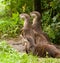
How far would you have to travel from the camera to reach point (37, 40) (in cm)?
873

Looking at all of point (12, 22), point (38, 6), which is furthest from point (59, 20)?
point (12, 22)

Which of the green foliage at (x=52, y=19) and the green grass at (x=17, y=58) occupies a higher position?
the green foliage at (x=52, y=19)

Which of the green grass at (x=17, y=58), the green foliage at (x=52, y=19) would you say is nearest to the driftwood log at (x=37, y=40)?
the green foliage at (x=52, y=19)

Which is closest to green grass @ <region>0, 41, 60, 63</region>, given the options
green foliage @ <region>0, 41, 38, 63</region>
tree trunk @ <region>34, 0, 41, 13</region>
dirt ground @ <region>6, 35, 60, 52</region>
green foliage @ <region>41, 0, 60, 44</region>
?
green foliage @ <region>0, 41, 38, 63</region>

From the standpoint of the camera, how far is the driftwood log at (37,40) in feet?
26.5

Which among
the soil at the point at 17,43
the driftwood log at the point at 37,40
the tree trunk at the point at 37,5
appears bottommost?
the soil at the point at 17,43

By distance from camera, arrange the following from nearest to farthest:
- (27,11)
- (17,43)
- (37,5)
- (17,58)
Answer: (17,58)
(17,43)
(37,5)
(27,11)

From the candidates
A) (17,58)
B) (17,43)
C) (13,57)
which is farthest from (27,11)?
(17,58)

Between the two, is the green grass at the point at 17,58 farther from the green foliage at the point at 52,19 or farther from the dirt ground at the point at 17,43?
the green foliage at the point at 52,19

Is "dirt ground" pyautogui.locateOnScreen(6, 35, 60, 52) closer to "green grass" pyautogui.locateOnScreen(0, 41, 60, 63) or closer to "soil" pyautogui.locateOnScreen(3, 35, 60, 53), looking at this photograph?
"soil" pyautogui.locateOnScreen(3, 35, 60, 53)

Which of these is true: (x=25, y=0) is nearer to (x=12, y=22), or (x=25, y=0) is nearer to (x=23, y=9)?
(x=23, y=9)

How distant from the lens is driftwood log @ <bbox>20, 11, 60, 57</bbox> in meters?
8.06

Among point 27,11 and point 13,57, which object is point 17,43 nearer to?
point 13,57

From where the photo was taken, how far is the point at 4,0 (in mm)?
12297
